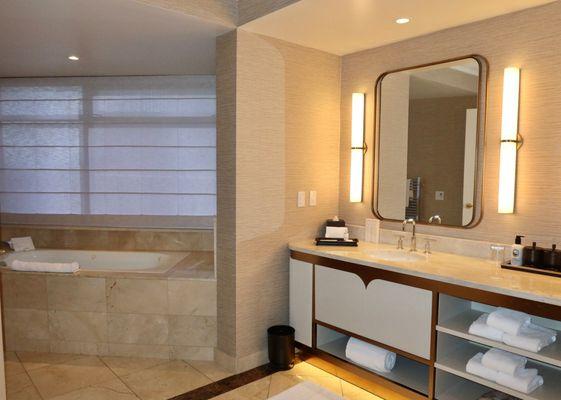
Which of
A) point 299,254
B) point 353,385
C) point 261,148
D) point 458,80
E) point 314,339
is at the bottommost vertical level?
point 353,385

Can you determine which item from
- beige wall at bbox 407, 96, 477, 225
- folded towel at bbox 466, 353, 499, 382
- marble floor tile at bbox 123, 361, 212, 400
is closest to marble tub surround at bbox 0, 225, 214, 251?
marble floor tile at bbox 123, 361, 212, 400

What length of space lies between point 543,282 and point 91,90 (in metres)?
4.28

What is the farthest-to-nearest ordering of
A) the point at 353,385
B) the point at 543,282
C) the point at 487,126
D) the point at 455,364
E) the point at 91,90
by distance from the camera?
the point at 91,90, the point at 353,385, the point at 487,126, the point at 455,364, the point at 543,282

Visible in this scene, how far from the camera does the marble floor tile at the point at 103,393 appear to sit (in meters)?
2.63

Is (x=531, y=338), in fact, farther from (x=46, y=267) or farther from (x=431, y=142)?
(x=46, y=267)

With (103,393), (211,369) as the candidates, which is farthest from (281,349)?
(103,393)

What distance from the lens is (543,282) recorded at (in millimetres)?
2059

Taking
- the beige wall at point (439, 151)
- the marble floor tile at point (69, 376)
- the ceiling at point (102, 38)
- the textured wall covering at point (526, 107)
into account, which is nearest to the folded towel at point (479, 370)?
the textured wall covering at point (526, 107)

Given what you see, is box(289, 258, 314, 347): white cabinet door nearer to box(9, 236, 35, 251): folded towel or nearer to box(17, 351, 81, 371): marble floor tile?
box(17, 351, 81, 371): marble floor tile

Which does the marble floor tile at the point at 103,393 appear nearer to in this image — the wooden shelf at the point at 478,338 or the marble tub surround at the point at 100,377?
the marble tub surround at the point at 100,377

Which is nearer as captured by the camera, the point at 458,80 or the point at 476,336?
the point at 476,336

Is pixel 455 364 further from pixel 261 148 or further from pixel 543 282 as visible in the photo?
pixel 261 148

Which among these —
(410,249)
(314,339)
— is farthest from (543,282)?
(314,339)

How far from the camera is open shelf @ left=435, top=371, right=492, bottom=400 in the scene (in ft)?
7.50
